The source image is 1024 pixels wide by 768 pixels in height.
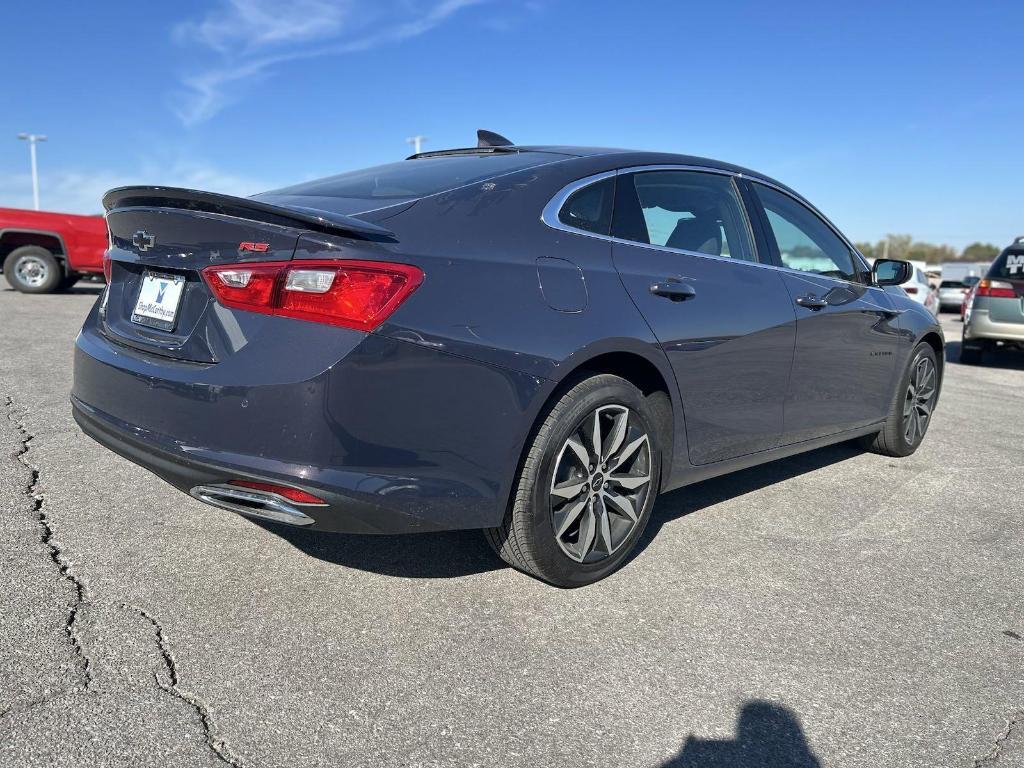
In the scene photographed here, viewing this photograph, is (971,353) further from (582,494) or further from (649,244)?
(582,494)

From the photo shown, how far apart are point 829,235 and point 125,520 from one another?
377cm

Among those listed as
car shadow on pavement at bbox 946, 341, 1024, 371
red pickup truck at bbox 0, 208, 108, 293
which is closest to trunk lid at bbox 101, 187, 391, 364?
car shadow on pavement at bbox 946, 341, 1024, 371

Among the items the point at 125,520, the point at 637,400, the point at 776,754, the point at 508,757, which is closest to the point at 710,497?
the point at 637,400

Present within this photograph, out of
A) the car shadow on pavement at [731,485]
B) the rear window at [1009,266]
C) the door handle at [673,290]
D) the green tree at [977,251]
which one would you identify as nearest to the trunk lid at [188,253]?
the door handle at [673,290]

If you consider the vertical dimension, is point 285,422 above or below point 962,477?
above

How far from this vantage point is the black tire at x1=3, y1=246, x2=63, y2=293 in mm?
13133

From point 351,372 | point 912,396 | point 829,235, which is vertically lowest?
point 912,396

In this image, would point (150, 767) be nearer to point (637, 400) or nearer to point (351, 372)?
point (351, 372)

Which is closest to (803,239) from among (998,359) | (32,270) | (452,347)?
(452,347)

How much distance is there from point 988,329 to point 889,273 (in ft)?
21.1

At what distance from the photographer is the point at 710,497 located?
4.14 m

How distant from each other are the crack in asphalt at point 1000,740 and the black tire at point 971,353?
9582mm

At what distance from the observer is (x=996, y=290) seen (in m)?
10.1

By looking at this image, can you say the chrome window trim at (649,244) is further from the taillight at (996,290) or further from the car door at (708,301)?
the taillight at (996,290)
